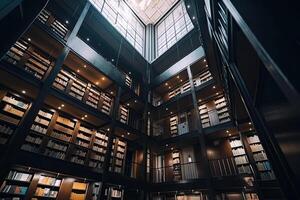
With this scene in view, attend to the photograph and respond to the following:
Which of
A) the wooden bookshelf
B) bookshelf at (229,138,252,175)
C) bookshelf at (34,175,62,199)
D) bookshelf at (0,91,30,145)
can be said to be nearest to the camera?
bookshelf at (0,91,30,145)

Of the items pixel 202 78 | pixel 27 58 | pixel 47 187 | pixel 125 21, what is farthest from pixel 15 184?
pixel 125 21

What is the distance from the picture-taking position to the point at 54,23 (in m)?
7.23

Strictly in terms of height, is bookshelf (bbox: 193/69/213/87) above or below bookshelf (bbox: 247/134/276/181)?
above

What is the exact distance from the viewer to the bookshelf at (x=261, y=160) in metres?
5.64

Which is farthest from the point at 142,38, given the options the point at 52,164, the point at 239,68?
the point at 239,68

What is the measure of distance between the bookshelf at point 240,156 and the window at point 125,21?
903 cm

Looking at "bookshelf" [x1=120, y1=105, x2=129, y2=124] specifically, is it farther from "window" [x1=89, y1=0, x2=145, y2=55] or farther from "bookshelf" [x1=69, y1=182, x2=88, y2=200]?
"window" [x1=89, y1=0, x2=145, y2=55]

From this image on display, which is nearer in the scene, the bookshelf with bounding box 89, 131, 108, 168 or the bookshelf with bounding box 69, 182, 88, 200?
the bookshelf with bounding box 69, 182, 88, 200

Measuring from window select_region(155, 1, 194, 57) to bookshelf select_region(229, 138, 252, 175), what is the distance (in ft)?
25.5

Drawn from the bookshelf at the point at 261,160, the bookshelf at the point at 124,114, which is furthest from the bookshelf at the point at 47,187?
the bookshelf at the point at 261,160

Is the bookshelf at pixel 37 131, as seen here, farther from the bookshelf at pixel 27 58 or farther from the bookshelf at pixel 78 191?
the bookshelf at pixel 78 191

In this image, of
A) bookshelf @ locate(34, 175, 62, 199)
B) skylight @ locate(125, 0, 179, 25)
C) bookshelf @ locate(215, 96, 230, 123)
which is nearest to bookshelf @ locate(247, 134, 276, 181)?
bookshelf @ locate(215, 96, 230, 123)

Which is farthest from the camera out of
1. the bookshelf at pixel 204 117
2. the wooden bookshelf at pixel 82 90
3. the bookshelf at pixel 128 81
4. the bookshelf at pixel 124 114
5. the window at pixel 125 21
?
the window at pixel 125 21

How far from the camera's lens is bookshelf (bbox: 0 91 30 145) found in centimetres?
488
